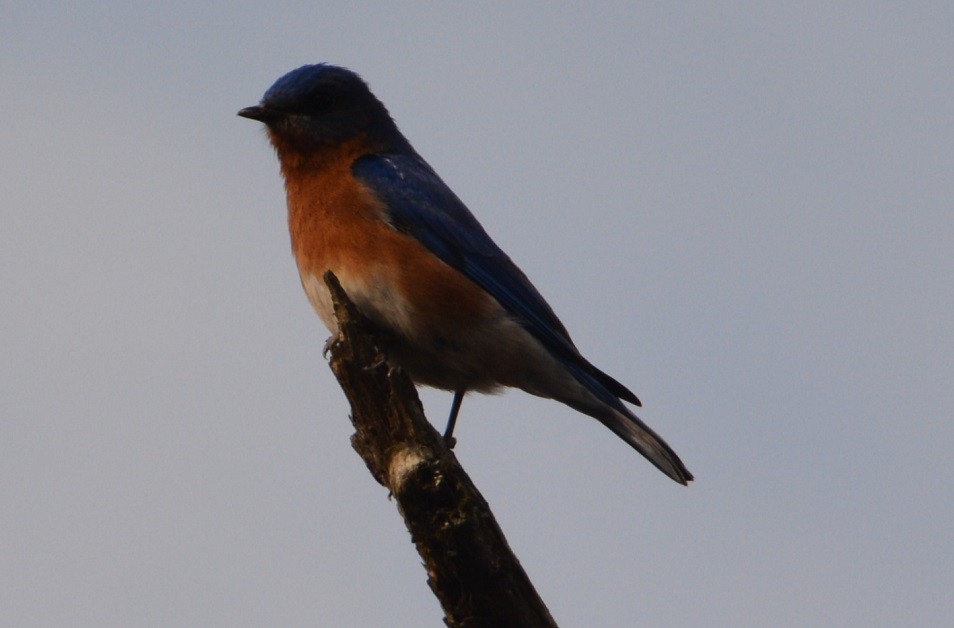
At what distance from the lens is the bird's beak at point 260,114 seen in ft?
33.3

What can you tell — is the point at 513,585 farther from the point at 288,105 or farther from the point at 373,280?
the point at 288,105

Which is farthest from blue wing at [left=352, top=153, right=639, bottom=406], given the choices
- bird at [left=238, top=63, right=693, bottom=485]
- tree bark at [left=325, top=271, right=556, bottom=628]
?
tree bark at [left=325, top=271, right=556, bottom=628]

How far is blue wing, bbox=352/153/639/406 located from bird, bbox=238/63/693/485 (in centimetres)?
1

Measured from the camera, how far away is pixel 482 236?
993cm

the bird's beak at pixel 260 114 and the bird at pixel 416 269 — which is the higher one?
the bird's beak at pixel 260 114

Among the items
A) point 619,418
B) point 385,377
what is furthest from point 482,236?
point 385,377

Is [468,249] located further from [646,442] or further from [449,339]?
[646,442]

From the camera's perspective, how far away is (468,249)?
9664 millimetres

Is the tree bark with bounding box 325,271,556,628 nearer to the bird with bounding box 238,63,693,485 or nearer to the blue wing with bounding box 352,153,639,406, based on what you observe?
the bird with bounding box 238,63,693,485

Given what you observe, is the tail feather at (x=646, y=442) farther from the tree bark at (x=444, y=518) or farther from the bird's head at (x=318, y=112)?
the bird's head at (x=318, y=112)

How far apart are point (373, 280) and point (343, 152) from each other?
1.51m

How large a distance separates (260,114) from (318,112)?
45 centimetres

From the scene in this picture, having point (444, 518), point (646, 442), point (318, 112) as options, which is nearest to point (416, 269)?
point (318, 112)

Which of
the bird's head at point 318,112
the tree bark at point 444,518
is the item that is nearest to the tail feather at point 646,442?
the tree bark at point 444,518
